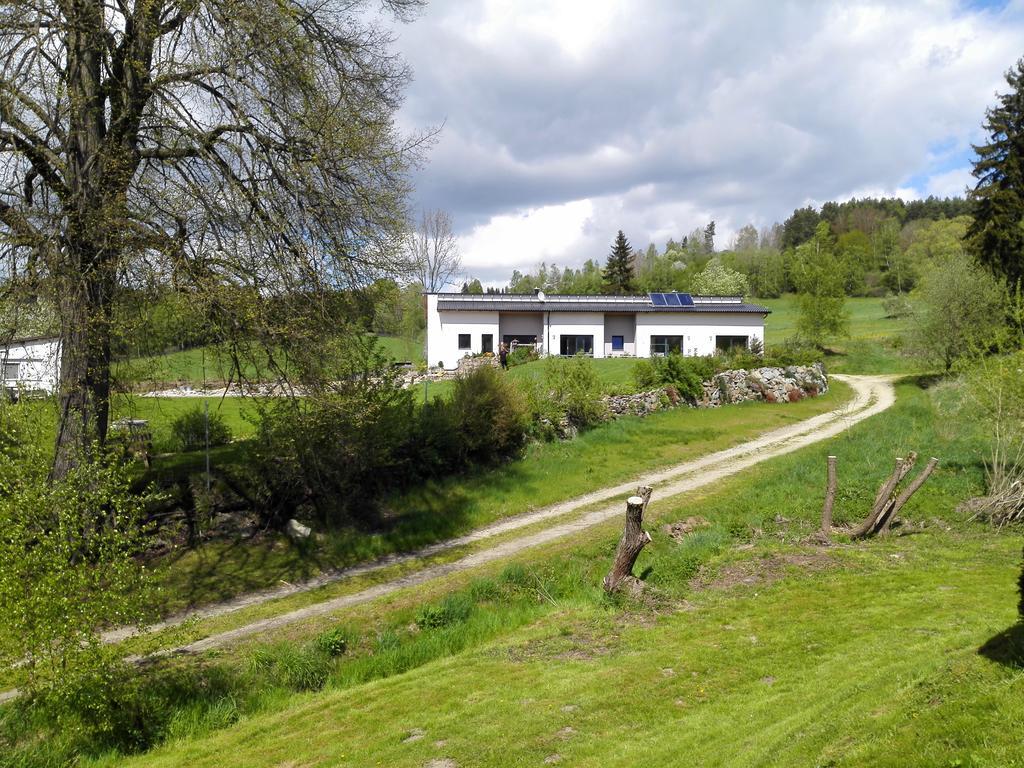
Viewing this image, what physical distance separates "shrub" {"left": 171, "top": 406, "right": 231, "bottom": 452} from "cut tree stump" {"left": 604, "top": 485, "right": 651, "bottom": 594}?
12561mm

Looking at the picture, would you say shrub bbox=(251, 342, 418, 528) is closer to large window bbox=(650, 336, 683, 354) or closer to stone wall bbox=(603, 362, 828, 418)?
stone wall bbox=(603, 362, 828, 418)

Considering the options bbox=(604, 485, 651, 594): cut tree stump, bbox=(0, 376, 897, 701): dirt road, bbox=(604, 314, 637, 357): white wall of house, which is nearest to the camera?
bbox=(604, 485, 651, 594): cut tree stump

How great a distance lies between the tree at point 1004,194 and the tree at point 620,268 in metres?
47.7

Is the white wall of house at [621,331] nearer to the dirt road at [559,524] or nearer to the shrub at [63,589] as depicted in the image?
the dirt road at [559,524]

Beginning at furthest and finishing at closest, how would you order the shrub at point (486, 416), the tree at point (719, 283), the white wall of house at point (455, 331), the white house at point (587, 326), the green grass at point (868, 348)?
the tree at point (719, 283) → the white wall of house at point (455, 331) → the white house at point (587, 326) → the green grass at point (868, 348) → the shrub at point (486, 416)

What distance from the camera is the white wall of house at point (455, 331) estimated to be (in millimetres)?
48406

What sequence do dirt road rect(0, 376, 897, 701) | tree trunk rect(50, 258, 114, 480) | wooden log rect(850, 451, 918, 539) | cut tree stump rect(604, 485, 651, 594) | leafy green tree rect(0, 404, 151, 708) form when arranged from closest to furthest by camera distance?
leafy green tree rect(0, 404, 151, 708) → tree trunk rect(50, 258, 114, 480) → cut tree stump rect(604, 485, 651, 594) → dirt road rect(0, 376, 897, 701) → wooden log rect(850, 451, 918, 539)

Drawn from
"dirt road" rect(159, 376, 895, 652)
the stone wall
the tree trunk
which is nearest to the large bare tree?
the tree trunk

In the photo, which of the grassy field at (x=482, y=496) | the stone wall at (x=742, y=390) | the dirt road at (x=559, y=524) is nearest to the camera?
the dirt road at (x=559, y=524)

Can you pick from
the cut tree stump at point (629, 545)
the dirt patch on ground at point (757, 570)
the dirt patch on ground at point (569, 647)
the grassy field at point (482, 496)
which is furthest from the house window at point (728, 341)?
the dirt patch on ground at point (569, 647)

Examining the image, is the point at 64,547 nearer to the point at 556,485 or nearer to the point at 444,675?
the point at 444,675

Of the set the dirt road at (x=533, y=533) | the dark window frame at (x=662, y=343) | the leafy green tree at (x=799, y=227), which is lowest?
the dirt road at (x=533, y=533)

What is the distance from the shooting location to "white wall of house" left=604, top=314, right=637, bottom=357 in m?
49.3

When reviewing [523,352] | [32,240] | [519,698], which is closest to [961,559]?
[519,698]
